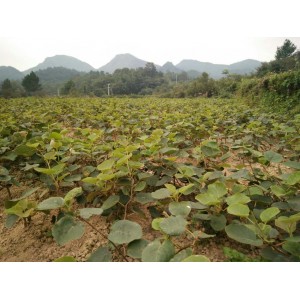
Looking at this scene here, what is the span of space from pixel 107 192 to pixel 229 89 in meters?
22.2

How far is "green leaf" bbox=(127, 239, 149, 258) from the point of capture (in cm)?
96

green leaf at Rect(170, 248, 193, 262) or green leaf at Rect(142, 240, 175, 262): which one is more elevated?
green leaf at Rect(142, 240, 175, 262)

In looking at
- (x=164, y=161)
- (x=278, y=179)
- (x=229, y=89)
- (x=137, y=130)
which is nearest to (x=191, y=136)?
(x=137, y=130)

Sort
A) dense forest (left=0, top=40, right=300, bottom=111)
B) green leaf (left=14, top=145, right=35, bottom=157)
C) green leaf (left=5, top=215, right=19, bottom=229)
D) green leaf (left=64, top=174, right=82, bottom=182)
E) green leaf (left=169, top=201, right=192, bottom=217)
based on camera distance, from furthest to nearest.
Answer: dense forest (left=0, top=40, right=300, bottom=111) → green leaf (left=14, top=145, right=35, bottom=157) → green leaf (left=64, top=174, right=82, bottom=182) → green leaf (left=5, top=215, right=19, bottom=229) → green leaf (left=169, top=201, right=192, bottom=217)

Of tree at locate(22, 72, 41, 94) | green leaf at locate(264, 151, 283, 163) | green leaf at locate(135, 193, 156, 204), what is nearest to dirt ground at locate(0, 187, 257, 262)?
green leaf at locate(135, 193, 156, 204)

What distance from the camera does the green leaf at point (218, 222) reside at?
1.24m

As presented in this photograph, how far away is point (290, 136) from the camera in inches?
115

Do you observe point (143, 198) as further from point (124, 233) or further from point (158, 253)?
point (158, 253)

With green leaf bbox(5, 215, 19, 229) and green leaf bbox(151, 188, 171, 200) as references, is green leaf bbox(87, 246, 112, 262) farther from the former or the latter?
green leaf bbox(5, 215, 19, 229)

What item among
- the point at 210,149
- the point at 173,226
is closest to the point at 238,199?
the point at 173,226

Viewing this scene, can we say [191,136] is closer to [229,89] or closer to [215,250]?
[215,250]

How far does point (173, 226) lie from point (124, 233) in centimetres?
19

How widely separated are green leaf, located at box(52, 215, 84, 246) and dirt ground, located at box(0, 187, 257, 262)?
34cm

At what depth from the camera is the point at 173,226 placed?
3.14ft
